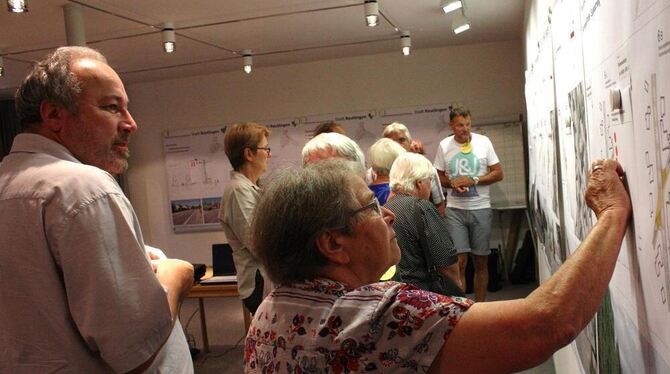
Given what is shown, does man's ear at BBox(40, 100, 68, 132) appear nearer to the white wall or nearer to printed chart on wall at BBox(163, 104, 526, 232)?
printed chart on wall at BBox(163, 104, 526, 232)

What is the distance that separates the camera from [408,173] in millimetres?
2748

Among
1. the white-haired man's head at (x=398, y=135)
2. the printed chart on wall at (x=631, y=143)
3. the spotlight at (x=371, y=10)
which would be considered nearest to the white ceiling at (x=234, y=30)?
the spotlight at (x=371, y=10)

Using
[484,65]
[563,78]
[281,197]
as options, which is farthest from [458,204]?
[281,197]

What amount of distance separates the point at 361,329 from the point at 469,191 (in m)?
4.26

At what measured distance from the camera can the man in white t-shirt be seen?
5.05 meters

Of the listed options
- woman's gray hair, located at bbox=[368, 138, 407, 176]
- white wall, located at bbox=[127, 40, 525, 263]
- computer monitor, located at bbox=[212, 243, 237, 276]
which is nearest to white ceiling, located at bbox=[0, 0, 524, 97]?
white wall, located at bbox=[127, 40, 525, 263]

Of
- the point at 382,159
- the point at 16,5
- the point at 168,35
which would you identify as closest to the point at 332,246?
the point at 382,159

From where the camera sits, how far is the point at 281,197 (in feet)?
3.84

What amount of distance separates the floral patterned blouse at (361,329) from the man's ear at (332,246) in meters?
0.06

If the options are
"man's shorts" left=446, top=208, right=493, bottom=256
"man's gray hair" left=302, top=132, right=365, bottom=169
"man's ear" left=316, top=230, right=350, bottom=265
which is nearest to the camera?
"man's ear" left=316, top=230, right=350, bottom=265

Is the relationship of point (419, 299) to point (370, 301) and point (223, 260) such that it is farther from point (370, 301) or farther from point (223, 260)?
point (223, 260)

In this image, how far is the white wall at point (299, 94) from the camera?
6617 mm

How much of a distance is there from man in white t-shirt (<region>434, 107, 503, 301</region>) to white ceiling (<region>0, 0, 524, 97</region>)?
102 cm

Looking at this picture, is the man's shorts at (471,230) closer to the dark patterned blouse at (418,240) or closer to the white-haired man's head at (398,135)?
the white-haired man's head at (398,135)
